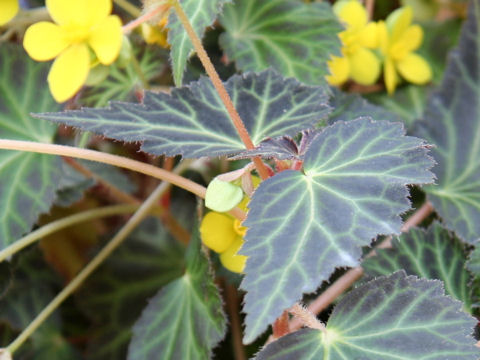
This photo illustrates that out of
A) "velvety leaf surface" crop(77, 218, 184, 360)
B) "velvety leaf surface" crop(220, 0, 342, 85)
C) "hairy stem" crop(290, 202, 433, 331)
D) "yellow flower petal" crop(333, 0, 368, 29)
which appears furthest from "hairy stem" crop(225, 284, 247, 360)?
"yellow flower petal" crop(333, 0, 368, 29)

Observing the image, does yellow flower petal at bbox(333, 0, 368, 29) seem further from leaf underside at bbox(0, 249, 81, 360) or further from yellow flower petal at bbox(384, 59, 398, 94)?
leaf underside at bbox(0, 249, 81, 360)

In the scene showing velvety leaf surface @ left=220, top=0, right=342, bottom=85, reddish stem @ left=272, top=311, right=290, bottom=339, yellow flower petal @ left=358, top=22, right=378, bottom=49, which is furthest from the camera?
yellow flower petal @ left=358, top=22, right=378, bottom=49

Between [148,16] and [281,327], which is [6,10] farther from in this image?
[281,327]

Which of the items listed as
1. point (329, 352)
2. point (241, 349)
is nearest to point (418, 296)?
point (329, 352)

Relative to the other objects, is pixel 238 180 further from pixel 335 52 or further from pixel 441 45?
pixel 441 45

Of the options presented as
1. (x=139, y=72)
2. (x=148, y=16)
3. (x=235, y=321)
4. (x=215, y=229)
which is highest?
(x=148, y=16)

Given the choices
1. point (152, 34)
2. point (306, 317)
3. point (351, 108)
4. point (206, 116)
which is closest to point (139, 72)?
point (152, 34)

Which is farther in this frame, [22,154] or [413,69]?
Answer: [413,69]
